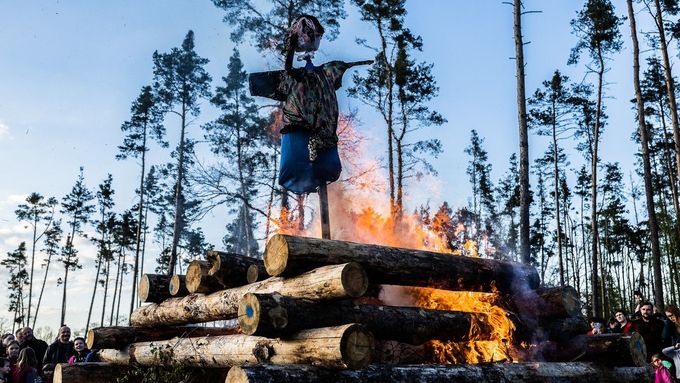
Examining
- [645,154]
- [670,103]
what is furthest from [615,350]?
[670,103]

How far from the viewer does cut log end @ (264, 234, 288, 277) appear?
5.42m

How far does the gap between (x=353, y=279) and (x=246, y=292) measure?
5.09 feet

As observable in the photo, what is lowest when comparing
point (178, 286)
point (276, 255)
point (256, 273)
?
point (178, 286)

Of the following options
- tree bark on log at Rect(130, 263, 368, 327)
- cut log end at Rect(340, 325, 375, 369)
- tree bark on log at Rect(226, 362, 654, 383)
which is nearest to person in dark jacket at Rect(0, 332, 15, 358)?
tree bark on log at Rect(130, 263, 368, 327)

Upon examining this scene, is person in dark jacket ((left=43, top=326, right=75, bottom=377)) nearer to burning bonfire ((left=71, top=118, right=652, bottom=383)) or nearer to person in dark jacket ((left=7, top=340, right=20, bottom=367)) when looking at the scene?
person in dark jacket ((left=7, top=340, right=20, bottom=367))

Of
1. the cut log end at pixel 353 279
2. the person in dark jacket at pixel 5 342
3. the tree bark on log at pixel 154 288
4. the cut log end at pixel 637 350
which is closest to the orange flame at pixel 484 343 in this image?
the cut log end at pixel 637 350

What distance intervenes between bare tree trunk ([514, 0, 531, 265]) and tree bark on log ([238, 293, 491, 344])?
7485mm

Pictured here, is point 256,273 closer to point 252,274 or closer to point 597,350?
point 252,274

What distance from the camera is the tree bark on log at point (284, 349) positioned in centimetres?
464

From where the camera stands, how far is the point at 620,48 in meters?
26.4

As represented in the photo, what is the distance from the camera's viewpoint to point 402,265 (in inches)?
238

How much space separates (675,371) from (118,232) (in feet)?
150

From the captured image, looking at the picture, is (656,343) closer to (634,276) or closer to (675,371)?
(675,371)

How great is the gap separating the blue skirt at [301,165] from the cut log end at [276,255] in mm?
2157
